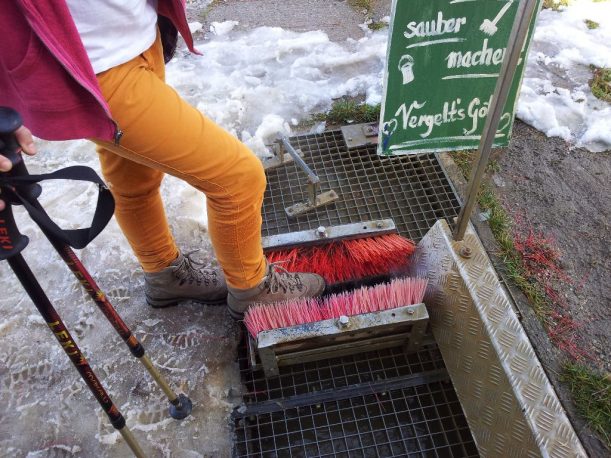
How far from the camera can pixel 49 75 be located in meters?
1.20

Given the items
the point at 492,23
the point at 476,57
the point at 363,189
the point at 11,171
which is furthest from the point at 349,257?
the point at 11,171

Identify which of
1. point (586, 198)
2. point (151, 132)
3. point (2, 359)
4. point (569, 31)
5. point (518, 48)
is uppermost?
point (518, 48)

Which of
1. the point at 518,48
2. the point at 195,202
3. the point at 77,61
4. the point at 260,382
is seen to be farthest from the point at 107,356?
the point at 518,48

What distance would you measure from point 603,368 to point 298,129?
2.25m

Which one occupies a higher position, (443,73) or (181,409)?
(443,73)

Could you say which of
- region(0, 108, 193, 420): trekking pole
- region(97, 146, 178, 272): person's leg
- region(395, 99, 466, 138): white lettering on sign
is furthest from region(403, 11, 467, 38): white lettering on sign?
region(0, 108, 193, 420): trekking pole

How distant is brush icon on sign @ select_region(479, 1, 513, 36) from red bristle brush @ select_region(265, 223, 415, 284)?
41.8 inches

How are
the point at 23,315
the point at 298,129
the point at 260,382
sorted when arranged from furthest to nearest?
1. the point at 298,129
2. the point at 23,315
3. the point at 260,382

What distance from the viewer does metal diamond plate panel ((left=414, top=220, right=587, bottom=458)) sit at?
5.06ft

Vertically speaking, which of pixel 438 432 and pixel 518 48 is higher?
pixel 518 48

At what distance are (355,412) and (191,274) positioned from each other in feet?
3.22

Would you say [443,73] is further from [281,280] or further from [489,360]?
[489,360]

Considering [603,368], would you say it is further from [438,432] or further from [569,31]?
[569,31]

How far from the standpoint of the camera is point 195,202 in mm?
2924
